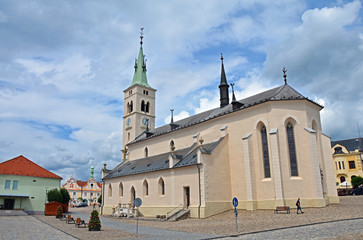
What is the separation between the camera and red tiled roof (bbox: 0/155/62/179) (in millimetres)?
43812

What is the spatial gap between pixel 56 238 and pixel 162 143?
25548 millimetres

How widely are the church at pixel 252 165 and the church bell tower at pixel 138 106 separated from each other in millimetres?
16947

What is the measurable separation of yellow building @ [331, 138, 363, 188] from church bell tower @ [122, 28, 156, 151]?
4078 centimetres

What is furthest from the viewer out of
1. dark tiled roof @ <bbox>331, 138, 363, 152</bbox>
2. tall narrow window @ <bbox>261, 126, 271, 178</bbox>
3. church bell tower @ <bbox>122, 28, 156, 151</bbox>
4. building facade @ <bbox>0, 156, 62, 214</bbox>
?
dark tiled roof @ <bbox>331, 138, 363, 152</bbox>

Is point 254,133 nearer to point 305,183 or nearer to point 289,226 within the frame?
point 305,183

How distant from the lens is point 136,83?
5272cm

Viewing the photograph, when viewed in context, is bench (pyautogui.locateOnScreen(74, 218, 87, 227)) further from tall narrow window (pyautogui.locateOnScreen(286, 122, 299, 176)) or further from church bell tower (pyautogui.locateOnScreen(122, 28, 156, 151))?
church bell tower (pyautogui.locateOnScreen(122, 28, 156, 151))

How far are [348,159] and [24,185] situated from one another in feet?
201

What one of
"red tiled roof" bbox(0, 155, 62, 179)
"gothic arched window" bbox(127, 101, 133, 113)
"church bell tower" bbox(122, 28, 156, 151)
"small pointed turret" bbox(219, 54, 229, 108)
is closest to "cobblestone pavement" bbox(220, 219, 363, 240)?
"small pointed turret" bbox(219, 54, 229, 108)

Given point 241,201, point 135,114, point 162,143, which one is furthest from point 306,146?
point 135,114

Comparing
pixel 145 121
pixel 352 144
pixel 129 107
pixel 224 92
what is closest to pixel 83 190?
pixel 129 107

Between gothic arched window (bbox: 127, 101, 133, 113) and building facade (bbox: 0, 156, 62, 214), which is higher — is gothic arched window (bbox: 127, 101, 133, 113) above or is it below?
above

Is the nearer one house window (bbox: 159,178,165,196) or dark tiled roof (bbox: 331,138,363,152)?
house window (bbox: 159,178,165,196)

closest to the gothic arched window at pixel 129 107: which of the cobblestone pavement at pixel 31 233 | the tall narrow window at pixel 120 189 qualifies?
the tall narrow window at pixel 120 189
